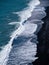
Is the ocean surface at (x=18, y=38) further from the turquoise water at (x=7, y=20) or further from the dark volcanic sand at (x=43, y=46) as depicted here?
the dark volcanic sand at (x=43, y=46)

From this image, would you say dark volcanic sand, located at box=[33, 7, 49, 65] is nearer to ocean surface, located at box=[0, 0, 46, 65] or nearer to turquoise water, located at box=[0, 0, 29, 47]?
ocean surface, located at box=[0, 0, 46, 65]

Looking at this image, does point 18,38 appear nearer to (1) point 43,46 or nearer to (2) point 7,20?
(1) point 43,46

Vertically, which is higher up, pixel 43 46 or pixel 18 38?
pixel 18 38

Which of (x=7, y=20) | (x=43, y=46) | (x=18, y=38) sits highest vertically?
(x=7, y=20)

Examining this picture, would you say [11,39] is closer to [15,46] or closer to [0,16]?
[15,46]

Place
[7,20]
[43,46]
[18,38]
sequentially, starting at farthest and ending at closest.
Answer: [7,20]
[18,38]
[43,46]

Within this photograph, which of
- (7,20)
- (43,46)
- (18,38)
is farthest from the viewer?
(7,20)

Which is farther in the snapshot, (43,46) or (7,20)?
(7,20)

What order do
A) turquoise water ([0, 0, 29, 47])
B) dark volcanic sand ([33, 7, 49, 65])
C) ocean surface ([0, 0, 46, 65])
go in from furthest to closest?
1. turquoise water ([0, 0, 29, 47])
2. ocean surface ([0, 0, 46, 65])
3. dark volcanic sand ([33, 7, 49, 65])

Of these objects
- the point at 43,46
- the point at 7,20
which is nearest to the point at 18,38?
the point at 43,46

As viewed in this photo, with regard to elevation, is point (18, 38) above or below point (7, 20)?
below

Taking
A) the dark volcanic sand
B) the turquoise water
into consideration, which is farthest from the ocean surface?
the dark volcanic sand
